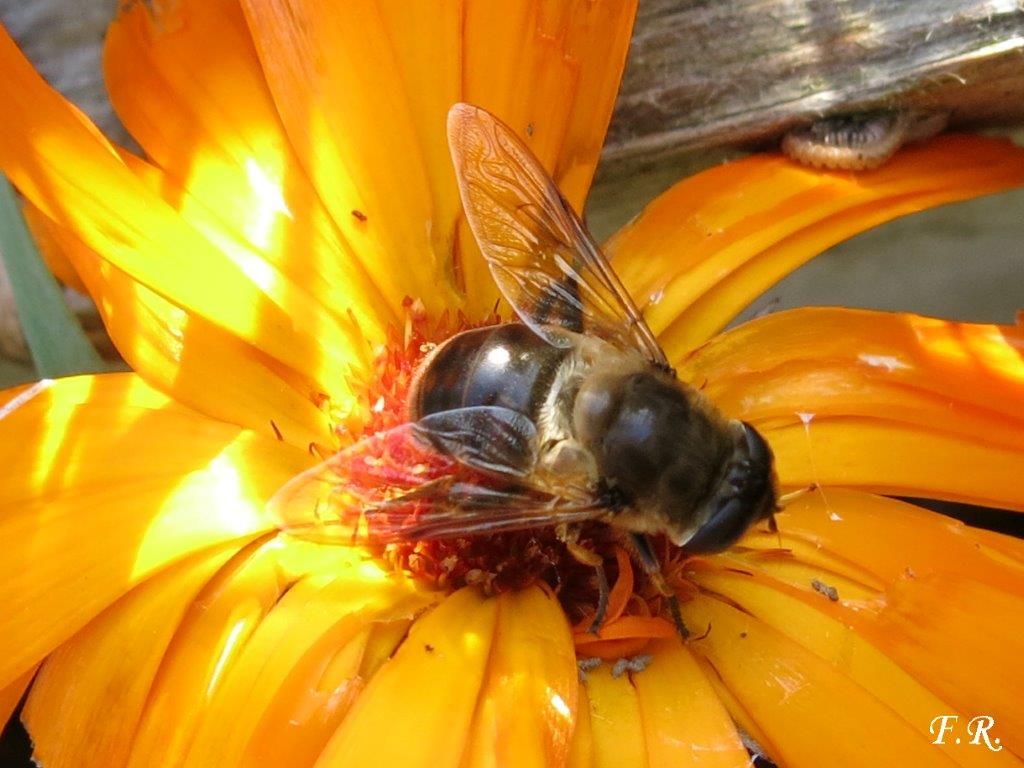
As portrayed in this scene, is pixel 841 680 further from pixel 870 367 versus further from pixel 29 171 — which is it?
pixel 29 171

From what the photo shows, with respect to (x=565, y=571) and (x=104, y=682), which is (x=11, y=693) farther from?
(x=565, y=571)

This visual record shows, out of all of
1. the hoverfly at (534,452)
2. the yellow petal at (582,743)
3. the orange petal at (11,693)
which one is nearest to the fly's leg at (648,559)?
the hoverfly at (534,452)

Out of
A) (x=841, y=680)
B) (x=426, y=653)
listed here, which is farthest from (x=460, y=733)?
(x=841, y=680)

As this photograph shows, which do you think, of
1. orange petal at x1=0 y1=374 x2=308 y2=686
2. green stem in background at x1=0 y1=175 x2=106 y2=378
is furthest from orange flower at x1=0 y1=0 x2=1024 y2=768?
green stem in background at x1=0 y1=175 x2=106 y2=378

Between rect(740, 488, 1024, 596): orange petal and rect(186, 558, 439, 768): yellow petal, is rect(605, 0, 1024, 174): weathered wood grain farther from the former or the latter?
rect(186, 558, 439, 768): yellow petal

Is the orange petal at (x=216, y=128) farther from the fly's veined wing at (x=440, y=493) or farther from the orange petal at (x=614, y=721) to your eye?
the orange petal at (x=614, y=721)
